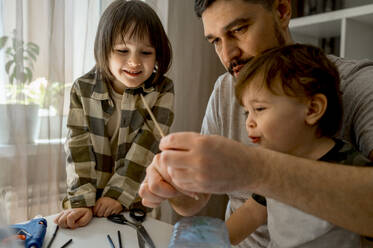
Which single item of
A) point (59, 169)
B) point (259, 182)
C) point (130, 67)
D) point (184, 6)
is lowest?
point (59, 169)

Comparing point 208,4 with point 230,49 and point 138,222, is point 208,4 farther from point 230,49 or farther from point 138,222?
point 138,222

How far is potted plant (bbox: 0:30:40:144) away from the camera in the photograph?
129 centimetres

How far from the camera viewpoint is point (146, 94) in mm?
1313

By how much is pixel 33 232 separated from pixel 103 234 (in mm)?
162

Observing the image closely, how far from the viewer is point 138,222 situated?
943mm

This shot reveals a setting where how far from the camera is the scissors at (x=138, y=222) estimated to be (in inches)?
32.2

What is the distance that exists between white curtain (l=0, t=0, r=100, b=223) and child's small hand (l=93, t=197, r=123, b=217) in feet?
1.30

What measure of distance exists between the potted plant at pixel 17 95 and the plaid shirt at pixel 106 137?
0.20 m

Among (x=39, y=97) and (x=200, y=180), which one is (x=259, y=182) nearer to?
(x=200, y=180)

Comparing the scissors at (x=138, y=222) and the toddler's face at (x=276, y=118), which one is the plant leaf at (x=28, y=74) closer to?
the scissors at (x=138, y=222)

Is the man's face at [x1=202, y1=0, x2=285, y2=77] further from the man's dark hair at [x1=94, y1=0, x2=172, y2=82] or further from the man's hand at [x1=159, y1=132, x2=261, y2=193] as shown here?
the man's hand at [x1=159, y1=132, x2=261, y2=193]

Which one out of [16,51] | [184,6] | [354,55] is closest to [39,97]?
[16,51]

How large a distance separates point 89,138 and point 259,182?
31.7 inches

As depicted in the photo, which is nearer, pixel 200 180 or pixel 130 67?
pixel 200 180
